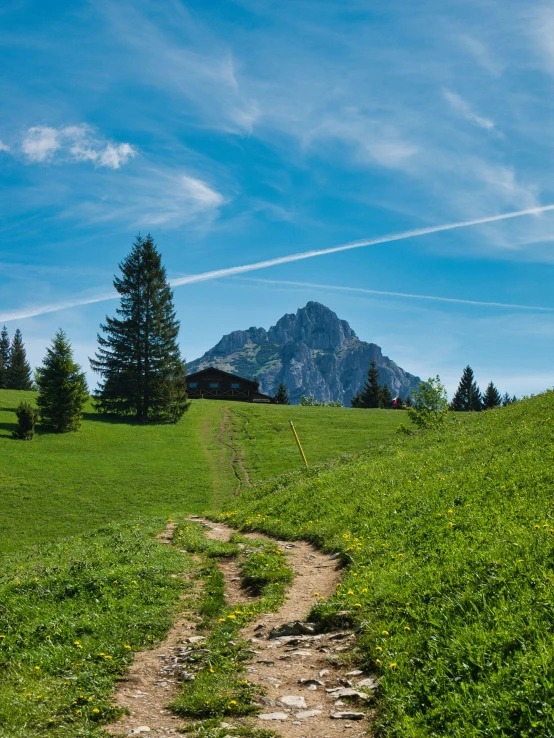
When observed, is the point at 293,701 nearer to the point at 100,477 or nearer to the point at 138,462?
the point at 100,477

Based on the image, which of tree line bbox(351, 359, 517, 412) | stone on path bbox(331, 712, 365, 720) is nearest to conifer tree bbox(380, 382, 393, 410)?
tree line bbox(351, 359, 517, 412)

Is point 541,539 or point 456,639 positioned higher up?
point 541,539

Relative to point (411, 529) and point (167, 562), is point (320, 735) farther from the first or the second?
point (167, 562)

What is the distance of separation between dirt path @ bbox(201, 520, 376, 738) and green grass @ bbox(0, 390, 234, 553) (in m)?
19.3

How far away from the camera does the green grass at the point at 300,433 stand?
138 feet

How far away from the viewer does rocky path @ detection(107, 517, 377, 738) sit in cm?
645

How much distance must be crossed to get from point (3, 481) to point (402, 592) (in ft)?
108

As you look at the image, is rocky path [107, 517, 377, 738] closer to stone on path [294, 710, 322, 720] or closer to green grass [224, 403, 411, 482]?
stone on path [294, 710, 322, 720]

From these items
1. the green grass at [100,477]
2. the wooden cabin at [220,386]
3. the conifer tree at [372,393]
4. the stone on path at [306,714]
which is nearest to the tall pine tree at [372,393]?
the conifer tree at [372,393]

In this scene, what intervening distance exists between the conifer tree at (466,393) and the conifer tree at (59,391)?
9571 cm

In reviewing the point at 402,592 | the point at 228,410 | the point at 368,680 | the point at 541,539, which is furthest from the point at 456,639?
the point at 228,410

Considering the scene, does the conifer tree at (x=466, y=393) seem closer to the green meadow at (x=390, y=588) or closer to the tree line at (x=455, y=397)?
the tree line at (x=455, y=397)

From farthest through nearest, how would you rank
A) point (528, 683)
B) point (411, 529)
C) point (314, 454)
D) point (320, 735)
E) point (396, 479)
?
point (314, 454) < point (396, 479) < point (411, 529) < point (320, 735) < point (528, 683)

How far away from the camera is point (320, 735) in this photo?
6.14m
